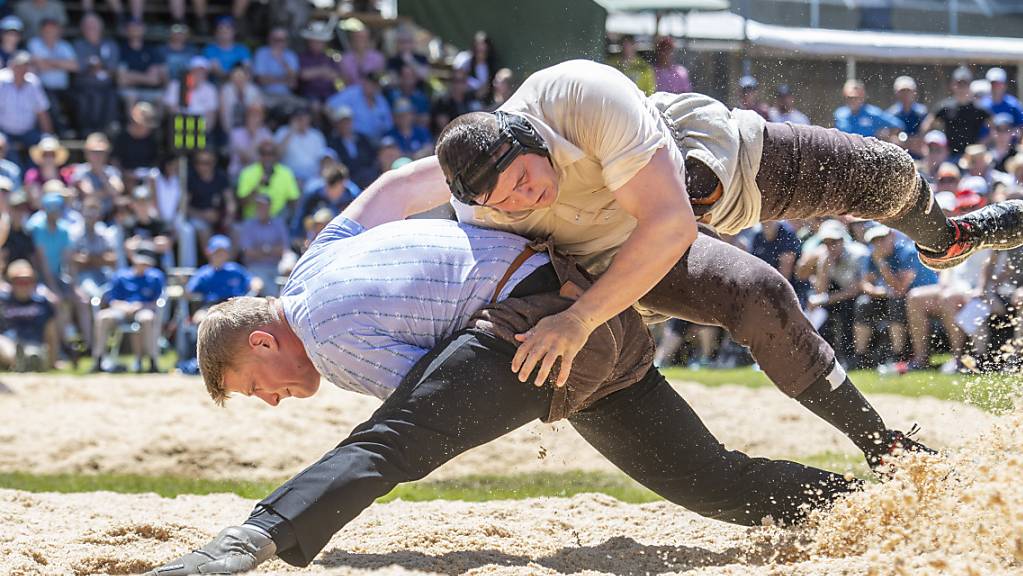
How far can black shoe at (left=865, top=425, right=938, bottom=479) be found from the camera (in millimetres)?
3768

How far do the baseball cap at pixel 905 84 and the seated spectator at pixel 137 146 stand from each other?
7119 millimetres

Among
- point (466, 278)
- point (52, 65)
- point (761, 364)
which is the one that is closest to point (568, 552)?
point (761, 364)

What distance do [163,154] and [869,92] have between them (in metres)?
6.87

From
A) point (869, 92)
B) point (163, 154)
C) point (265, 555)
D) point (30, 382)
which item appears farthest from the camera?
point (163, 154)

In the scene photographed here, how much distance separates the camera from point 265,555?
10.1 ft

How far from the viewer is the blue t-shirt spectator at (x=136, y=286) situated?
11078 mm

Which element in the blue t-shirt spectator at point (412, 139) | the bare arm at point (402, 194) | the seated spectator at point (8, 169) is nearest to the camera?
the bare arm at point (402, 194)

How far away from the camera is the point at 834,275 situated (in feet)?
30.6

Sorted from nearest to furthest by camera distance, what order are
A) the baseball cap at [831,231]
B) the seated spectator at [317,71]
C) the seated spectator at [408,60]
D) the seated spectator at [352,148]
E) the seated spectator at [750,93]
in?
the seated spectator at [750,93] < the baseball cap at [831,231] < the seated spectator at [352,148] < the seated spectator at [317,71] < the seated spectator at [408,60]

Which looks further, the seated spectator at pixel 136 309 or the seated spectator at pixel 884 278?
the seated spectator at pixel 136 309

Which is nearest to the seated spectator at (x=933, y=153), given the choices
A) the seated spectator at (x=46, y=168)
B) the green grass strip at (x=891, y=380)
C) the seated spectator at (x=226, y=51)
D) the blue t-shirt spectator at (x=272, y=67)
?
the green grass strip at (x=891, y=380)

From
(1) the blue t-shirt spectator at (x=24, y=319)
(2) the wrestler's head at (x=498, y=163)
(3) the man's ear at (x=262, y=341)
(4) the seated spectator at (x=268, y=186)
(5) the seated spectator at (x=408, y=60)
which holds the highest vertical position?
(2) the wrestler's head at (x=498, y=163)

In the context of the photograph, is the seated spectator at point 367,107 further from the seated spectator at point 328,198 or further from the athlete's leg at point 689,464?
the athlete's leg at point 689,464

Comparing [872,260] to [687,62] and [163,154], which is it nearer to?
[687,62]
